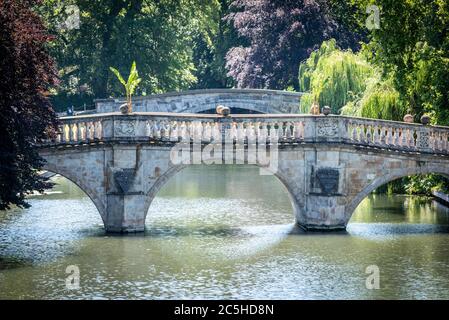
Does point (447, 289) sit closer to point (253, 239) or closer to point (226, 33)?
point (253, 239)

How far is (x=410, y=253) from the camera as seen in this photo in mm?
35406

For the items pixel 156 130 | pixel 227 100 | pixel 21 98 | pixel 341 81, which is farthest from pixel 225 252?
pixel 227 100

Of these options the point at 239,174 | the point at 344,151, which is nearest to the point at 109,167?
the point at 344,151

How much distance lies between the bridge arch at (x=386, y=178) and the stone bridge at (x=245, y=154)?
3cm

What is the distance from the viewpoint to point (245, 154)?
38875 millimetres

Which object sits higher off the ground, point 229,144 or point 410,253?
point 229,144

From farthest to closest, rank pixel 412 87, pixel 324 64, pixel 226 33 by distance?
pixel 226 33
pixel 324 64
pixel 412 87

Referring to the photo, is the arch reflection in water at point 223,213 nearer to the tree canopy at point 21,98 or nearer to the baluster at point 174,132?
the baluster at point 174,132

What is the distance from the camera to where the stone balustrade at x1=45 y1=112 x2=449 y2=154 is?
126 ft

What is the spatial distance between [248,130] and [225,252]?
5105 millimetres

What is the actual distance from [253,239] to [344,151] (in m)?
4.25

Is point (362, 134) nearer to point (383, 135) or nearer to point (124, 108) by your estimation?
point (383, 135)

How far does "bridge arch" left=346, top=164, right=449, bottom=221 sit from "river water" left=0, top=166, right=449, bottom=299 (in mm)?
895

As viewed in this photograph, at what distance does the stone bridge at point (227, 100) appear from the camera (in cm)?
5888
